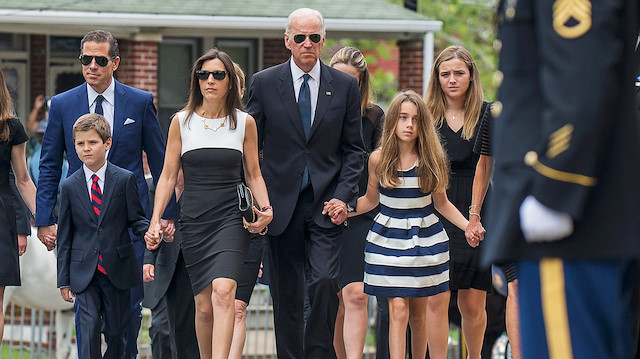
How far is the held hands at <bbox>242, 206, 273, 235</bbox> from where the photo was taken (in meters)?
8.30

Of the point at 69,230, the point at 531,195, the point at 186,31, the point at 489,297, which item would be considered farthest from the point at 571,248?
the point at 186,31

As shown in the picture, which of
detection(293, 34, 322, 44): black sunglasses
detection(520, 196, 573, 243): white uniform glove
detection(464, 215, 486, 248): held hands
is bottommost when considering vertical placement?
detection(464, 215, 486, 248): held hands

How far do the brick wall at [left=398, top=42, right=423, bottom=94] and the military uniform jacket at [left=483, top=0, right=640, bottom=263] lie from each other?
53.3 ft

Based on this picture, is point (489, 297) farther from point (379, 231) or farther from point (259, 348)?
point (379, 231)

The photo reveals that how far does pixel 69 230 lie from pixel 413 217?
8.17 ft

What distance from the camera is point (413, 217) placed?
8.63 meters

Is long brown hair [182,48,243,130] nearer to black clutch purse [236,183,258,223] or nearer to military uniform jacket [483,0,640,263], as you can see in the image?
black clutch purse [236,183,258,223]

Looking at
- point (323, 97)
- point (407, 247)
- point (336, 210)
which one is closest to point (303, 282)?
point (336, 210)

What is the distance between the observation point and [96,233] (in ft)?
28.0

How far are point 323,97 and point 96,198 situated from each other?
181 centimetres

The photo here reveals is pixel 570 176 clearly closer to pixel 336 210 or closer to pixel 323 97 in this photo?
pixel 336 210

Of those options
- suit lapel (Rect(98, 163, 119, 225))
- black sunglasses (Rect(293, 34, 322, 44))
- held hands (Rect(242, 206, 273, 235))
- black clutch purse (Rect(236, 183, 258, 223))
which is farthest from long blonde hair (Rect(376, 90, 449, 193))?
suit lapel (Rect(98, 163, 119, 225))

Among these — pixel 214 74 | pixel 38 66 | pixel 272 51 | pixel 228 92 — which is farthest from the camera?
pixel 272 51

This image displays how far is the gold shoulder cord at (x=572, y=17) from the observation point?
3.85m
